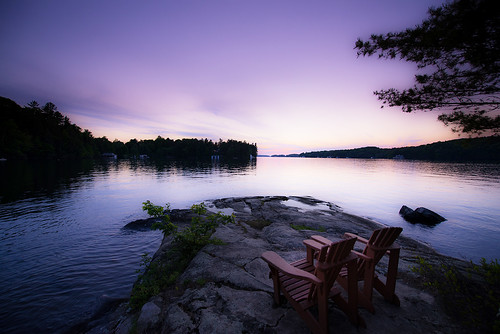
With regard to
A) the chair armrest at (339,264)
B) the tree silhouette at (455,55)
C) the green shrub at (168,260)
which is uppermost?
the tree silhouette at (455,55)

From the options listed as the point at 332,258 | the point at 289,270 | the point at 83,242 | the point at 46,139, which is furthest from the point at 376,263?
the point at 46,139

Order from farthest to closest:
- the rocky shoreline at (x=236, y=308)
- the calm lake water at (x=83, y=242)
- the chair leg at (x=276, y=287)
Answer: the calm lake water at (x=83, y=242)
the chair leg at (x=276, y=287)
the rocky shoreline at (x=236, y=308)

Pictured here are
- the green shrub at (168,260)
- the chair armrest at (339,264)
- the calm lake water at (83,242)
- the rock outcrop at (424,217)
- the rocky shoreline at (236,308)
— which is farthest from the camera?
the rock outcrop at (424,217)

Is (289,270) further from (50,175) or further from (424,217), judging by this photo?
(50,175)

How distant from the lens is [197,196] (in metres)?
21.4

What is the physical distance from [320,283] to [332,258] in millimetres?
395

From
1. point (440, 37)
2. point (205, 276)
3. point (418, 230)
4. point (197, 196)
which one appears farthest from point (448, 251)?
point (197, 196)

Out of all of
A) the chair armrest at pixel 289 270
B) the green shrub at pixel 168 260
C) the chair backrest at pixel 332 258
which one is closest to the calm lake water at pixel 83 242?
the green shrub at pixel 168 260

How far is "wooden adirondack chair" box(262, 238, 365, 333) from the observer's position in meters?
2.93

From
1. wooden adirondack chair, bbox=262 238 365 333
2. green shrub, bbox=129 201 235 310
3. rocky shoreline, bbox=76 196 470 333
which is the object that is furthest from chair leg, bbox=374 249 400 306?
A: green shrub, bbox=129 201 235 310

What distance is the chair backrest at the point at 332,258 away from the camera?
2884 millimetres

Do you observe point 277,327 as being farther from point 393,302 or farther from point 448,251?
point 448,251

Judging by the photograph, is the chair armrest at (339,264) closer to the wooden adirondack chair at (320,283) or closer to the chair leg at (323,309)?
the wooden adirondack chair at (320,283)

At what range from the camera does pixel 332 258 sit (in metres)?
2.91
